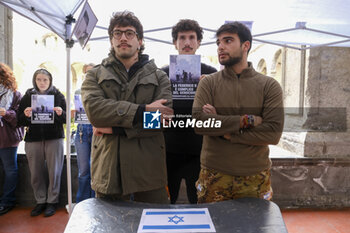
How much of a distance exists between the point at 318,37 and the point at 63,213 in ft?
12.6

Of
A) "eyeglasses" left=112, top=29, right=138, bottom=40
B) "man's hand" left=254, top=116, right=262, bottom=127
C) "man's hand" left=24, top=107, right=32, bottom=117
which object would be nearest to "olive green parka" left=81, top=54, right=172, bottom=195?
"eyeglasses" left=112, top=29, right=138, bottom=40

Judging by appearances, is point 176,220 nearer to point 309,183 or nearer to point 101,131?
point 101,131

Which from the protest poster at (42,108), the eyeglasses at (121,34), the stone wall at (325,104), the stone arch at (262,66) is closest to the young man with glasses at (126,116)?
the eyeglasses at (121,34)

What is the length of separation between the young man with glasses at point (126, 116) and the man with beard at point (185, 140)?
0.33 m

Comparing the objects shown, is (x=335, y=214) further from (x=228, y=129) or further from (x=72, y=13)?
(x=72, y=13)

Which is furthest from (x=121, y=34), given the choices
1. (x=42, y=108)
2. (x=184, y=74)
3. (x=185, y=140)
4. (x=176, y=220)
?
(x=42, y=108)

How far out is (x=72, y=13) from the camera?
2.45 metres

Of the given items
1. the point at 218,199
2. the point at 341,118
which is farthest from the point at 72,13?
the point at 341,118

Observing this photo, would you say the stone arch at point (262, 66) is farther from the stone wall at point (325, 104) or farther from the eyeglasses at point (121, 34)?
the eyeglasses at point (121, 34)

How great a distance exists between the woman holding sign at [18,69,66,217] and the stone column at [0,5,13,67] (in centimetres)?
132

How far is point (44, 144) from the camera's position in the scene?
3018mm

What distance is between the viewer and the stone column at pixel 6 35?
12.4 feet

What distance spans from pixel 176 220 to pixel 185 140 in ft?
2.88

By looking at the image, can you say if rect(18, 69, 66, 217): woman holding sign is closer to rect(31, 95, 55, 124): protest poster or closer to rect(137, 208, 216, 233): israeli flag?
rect(31, 95, 55, 124): protest poster
